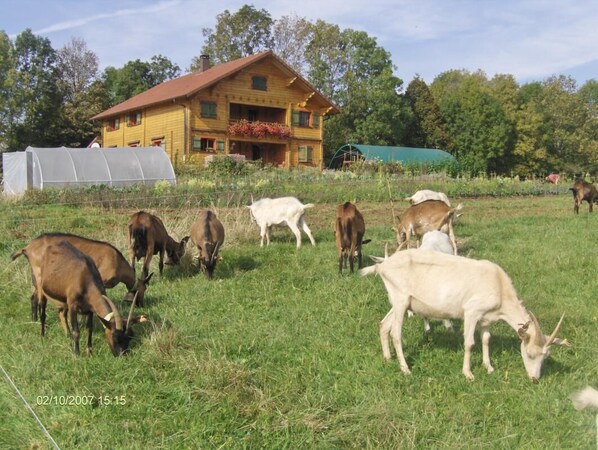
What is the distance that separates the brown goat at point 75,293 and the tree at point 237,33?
53090 mm

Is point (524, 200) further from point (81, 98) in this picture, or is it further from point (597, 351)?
point (81, 98)

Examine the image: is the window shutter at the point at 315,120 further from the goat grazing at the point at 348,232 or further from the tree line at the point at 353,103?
the goat grazing at the point at 348,232

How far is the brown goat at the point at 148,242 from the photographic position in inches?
376

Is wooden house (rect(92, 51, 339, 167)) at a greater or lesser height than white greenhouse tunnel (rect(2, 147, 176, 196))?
greater

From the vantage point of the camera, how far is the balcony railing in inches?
1462

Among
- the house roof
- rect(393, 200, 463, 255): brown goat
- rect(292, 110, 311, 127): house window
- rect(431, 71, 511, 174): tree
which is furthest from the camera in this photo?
rect(431, 71, 511, 174): tree

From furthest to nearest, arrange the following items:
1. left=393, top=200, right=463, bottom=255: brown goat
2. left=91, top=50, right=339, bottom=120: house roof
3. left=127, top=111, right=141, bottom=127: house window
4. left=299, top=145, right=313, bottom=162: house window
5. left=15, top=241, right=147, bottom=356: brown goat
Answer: left=127, top=111, right=141, bottom=127: house window, left=299, top=145, right=313, bottom=162: house window, left=91, top=50, right=339, bottom=120: house roof, left=393, top=200, right=463, bottom=255: brown goat, left=15, top=241, right=147, bottom=356: brown goat

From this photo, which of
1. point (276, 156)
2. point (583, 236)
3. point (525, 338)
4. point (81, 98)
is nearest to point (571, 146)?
point (276, 156)

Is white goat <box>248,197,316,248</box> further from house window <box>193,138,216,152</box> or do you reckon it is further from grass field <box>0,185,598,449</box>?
house window <box>193,138,216,152</box>

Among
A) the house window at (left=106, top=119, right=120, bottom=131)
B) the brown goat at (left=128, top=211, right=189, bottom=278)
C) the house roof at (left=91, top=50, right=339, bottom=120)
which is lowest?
the brown goat at (left=128, top=211, right=189, bottom=278)

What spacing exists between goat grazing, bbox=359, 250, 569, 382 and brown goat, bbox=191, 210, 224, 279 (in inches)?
162

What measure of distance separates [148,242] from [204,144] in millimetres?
27894

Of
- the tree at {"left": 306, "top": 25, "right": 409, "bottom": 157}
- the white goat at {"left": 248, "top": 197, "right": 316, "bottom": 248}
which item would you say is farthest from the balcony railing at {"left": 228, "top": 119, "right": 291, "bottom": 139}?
the white goat at {"left": 248, "top": 197, "right": 316, "bottom": 248}
